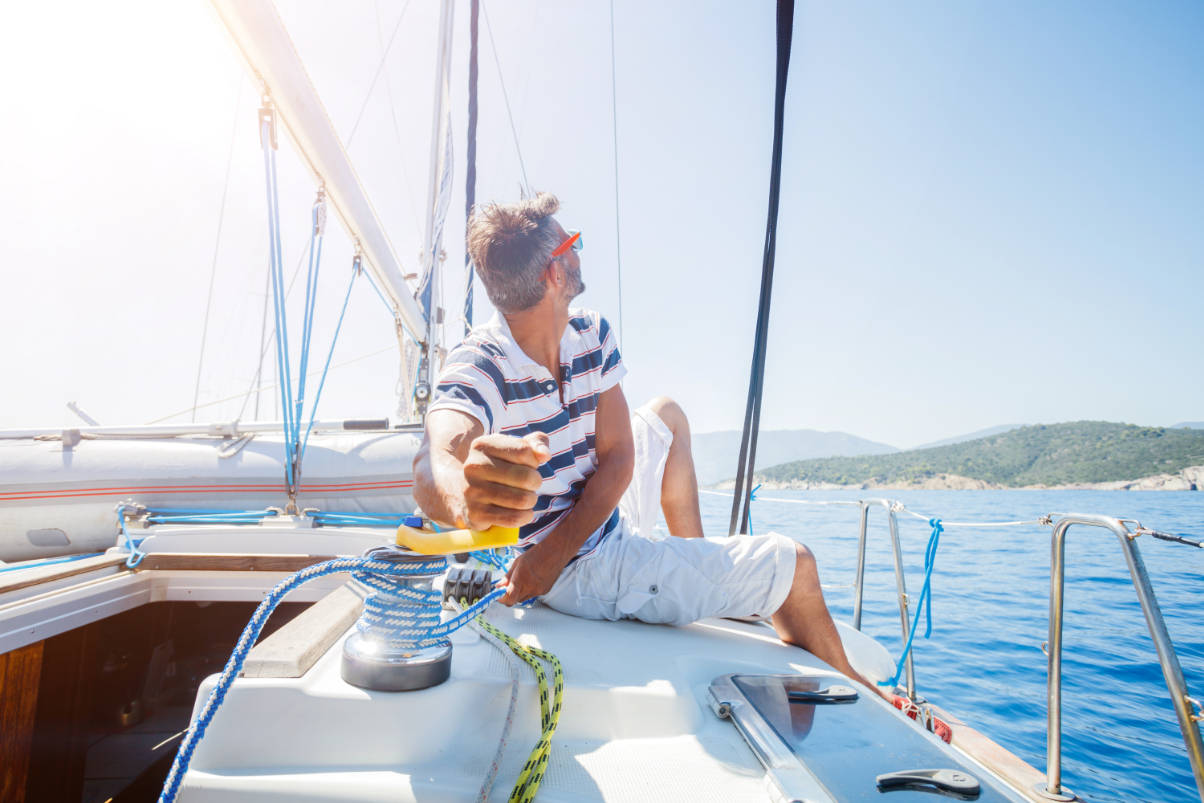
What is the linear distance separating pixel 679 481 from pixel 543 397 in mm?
705

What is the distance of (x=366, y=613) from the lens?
80 centimetres

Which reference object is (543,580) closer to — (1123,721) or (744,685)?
(744,685)

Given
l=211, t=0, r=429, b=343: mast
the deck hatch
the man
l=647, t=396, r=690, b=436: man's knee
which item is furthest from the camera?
l=647, t=396, r=690, b=436: man's knee

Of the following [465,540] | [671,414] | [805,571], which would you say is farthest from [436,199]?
[465,540]

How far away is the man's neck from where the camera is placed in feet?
4.86

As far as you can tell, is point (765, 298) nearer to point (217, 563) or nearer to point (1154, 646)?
point (1154, 646)

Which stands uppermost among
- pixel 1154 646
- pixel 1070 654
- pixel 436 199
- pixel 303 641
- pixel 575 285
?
pixel 436 199

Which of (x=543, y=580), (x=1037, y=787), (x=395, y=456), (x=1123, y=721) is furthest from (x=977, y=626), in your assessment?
(x=543, y=580)

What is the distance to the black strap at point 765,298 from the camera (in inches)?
51.0

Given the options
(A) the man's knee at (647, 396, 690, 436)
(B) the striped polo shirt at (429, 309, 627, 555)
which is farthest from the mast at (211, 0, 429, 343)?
(A) the man's knee at (647, 396, 690, 436)

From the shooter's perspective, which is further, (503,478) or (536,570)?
(536,570)

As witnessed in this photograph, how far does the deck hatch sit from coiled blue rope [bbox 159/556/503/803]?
448mm

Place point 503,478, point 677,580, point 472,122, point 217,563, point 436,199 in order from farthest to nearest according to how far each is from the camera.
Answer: point 472,122, point 436,199, point 217,563, point 677,580, point 503,478

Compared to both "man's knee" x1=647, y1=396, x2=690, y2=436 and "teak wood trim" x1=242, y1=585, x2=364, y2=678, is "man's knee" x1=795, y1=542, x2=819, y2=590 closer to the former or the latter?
"man's knee" x1=647, y1=396, x2=690, y2=436
